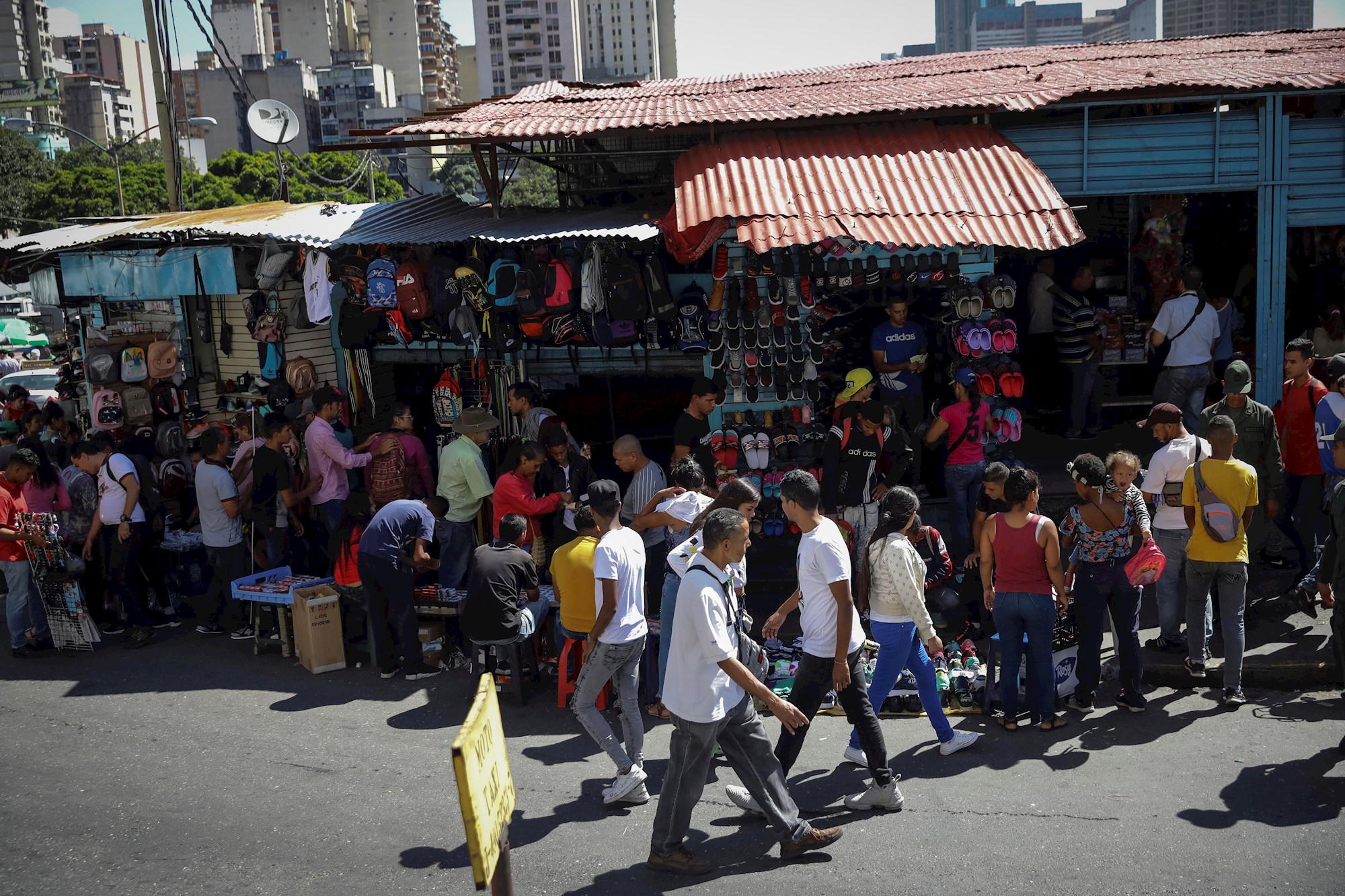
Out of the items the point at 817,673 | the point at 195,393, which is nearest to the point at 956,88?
the point at 817,673

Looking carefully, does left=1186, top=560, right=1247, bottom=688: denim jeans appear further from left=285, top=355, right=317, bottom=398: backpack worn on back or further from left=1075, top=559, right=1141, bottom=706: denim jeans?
left=285, top=355, right=317, bottom=398: backpack worn on back

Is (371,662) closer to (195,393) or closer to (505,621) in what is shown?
(505,621)

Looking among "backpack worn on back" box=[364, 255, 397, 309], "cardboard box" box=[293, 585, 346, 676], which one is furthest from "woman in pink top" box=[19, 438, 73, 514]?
"backpack worn on back" box=[364, 255, 397, 309]

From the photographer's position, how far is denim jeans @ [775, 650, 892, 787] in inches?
225

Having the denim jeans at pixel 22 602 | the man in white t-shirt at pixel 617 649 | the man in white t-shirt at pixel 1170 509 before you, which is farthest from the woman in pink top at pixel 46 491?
the man in white t-shirt at pixel 1170 509

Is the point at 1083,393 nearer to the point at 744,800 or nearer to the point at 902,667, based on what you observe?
the point at 902,667

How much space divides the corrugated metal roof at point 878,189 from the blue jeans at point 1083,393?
3114mm

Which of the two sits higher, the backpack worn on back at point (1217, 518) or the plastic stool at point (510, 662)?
the backpack worn on back at point (1217, 518)

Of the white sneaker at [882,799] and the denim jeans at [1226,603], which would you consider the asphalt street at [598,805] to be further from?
the denim jeans at [1226,603]

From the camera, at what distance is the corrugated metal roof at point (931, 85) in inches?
396

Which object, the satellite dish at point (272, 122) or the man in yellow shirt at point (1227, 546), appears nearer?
the man in yellow shirt at point (1227, 546)

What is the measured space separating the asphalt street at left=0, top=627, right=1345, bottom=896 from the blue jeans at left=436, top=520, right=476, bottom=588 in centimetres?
134

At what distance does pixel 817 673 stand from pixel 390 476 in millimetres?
5261

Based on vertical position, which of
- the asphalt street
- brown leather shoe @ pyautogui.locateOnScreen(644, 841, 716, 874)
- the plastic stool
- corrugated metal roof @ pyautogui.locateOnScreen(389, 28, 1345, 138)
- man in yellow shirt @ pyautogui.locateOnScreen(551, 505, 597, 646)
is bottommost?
the asphalt street
